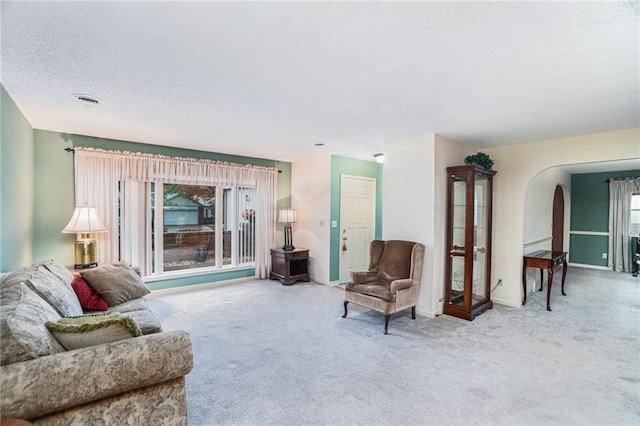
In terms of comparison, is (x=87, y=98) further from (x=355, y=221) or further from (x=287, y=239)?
(x=355, y=221)

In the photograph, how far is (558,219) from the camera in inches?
287

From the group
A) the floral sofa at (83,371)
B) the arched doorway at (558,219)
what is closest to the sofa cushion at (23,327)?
the floral sofa at (83,371)

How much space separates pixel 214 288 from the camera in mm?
5156

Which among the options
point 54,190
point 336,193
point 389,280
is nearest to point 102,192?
point 54,190

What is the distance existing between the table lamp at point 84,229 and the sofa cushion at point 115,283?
0.79 metres

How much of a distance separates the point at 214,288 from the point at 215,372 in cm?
279

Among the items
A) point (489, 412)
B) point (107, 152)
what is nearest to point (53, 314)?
point (489, 412)

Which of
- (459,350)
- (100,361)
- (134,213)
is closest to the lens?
(100,361)

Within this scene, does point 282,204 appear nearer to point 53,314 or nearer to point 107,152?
point 107,152

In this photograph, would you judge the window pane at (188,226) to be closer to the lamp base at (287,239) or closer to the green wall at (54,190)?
the green wall at (54,190)

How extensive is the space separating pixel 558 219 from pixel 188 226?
8.31 m

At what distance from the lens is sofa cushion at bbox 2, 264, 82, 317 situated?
6.48 ft

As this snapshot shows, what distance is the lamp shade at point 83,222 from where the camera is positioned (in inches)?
139

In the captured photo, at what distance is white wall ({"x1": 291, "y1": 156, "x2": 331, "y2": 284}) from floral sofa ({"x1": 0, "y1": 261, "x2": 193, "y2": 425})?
3.96 metres
